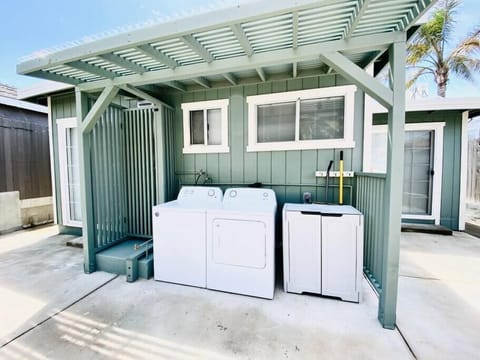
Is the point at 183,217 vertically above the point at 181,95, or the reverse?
the point at 181,95

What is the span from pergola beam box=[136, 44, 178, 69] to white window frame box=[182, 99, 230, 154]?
1141mm

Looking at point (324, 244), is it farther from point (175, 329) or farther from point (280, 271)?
point (175, 329)

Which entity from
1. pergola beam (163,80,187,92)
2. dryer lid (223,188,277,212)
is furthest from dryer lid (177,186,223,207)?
pergola beam (163,80,187,92)

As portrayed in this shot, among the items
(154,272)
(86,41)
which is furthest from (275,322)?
(86,41)

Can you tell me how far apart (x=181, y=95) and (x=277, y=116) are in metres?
1.67

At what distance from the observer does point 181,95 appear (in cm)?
363

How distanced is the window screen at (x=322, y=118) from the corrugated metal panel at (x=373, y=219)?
75cm

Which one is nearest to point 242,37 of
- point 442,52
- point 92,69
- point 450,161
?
point 92,69

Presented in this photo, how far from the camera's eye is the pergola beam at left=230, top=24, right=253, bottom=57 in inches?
65.6

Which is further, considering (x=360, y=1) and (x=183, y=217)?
(x=183, y=217)

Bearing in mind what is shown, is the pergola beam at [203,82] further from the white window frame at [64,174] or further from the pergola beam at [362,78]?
the white window frame at [64,174]

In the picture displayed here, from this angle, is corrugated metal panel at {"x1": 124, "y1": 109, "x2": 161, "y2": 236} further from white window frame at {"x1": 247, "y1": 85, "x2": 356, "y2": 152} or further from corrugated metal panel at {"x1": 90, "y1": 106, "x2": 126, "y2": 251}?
white window frame at {"x1": 247, "y1": 85, "x2": 356, "y2": 152}

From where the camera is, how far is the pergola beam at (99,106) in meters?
2.67

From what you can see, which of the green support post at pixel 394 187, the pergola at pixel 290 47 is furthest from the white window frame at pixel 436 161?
the green support post at pixel 394 187
